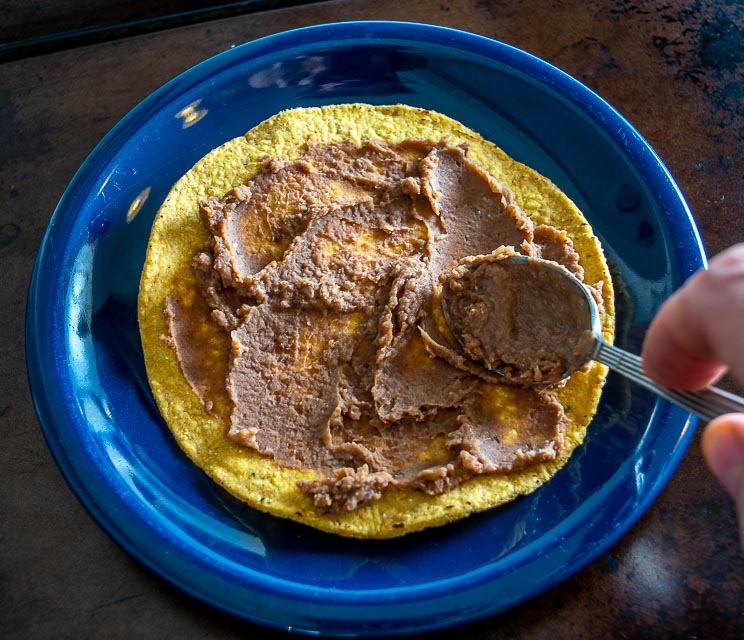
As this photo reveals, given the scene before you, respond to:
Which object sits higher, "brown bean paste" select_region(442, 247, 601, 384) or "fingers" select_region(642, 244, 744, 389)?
"fingers" select_region(642, 244, 744, 389)

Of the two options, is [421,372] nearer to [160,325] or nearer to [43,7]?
[160,325]

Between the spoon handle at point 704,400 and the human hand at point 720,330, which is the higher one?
the human hand at point 720,330

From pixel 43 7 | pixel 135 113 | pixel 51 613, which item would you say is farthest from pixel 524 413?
pixel 43 7

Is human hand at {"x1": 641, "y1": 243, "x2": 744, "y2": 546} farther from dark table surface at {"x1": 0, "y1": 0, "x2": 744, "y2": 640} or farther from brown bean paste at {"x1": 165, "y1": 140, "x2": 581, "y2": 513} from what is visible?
dark table surface at {"x1": 0, "y1": 0, "x2": 744, "y2": 640}

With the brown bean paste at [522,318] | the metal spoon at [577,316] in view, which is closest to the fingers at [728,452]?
the metal spoon at [577,316]

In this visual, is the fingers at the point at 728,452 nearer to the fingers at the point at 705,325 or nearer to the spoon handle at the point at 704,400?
the fingers at the point at 705,325

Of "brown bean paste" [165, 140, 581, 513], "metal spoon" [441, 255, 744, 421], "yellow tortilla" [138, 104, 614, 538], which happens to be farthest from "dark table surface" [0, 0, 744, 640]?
"metal spoon" [441, 255, 744, 421]
